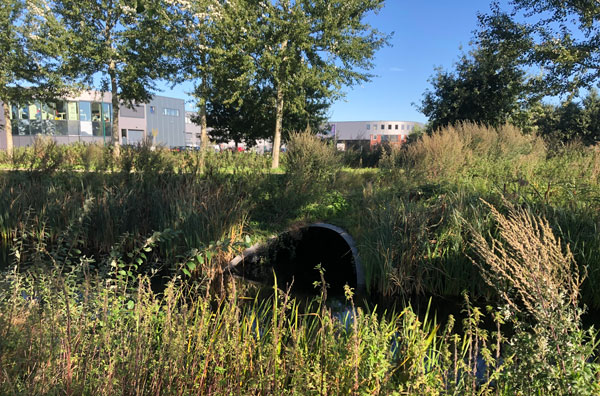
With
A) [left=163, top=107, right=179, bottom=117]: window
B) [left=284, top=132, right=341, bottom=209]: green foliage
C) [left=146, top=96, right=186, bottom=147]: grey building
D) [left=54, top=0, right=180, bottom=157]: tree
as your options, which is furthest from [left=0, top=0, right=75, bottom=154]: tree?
[left=163, top=107, right=179, bottom=117]: window

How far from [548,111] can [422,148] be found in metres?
18.4

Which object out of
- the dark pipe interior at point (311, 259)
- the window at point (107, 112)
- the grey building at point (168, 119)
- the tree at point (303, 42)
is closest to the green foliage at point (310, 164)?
the dark pipe interior at point (311, 259)

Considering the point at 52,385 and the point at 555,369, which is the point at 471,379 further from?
the point at 52,385

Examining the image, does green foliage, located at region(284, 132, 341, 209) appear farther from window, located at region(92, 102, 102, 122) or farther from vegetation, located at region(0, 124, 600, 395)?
window, located at region(92, 102, 102, 122)

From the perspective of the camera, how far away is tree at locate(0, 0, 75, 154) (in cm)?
1390

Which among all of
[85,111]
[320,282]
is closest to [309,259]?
[320,282]

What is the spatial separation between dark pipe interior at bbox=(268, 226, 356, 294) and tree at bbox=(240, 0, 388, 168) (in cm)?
858

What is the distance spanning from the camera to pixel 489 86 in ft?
55.6

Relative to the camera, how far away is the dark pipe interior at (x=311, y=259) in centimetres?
516

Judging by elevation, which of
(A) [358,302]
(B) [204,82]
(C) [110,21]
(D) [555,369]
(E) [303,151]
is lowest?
(A) [358,302]

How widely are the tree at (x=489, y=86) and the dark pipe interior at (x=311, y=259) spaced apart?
9160 mm

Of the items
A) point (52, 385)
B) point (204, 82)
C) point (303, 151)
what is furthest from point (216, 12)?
point (52, 385)

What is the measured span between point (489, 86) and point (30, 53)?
1916cm

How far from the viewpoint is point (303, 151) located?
915cm
